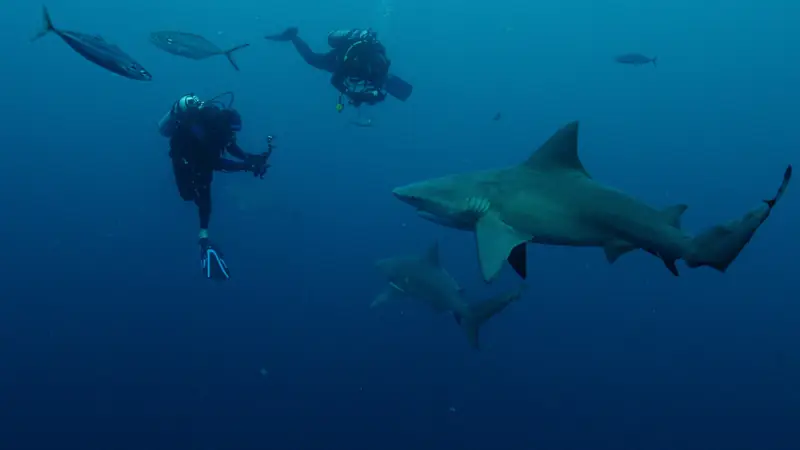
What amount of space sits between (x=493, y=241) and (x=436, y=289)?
3803 mm

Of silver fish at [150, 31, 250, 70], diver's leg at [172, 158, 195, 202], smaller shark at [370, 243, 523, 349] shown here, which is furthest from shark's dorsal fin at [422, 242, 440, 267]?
silver fish at [150, 31, 250, 70]

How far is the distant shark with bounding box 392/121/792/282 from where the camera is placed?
11.4ft

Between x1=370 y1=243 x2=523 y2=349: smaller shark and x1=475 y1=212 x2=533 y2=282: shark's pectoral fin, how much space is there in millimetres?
2391

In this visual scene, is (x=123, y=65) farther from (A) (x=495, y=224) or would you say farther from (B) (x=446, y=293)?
(B) (x=446, y=293)

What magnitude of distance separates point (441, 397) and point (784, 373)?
10122 mm

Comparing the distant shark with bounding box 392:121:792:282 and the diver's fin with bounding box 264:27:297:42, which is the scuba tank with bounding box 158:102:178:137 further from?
the diver's fin with bounding box 264:27:297:42

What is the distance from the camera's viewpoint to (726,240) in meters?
3.19

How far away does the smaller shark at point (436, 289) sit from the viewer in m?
6.60

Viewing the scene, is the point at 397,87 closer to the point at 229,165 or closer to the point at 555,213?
the point at 229,165

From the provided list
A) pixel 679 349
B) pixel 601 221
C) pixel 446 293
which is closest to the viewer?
pixel 601 221

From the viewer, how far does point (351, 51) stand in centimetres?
860

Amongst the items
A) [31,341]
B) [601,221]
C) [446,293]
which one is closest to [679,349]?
[446,293]

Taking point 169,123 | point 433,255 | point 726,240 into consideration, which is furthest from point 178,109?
point 726,240

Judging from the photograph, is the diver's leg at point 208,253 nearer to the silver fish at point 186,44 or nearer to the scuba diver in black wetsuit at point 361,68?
the silver fish at point 186,44
